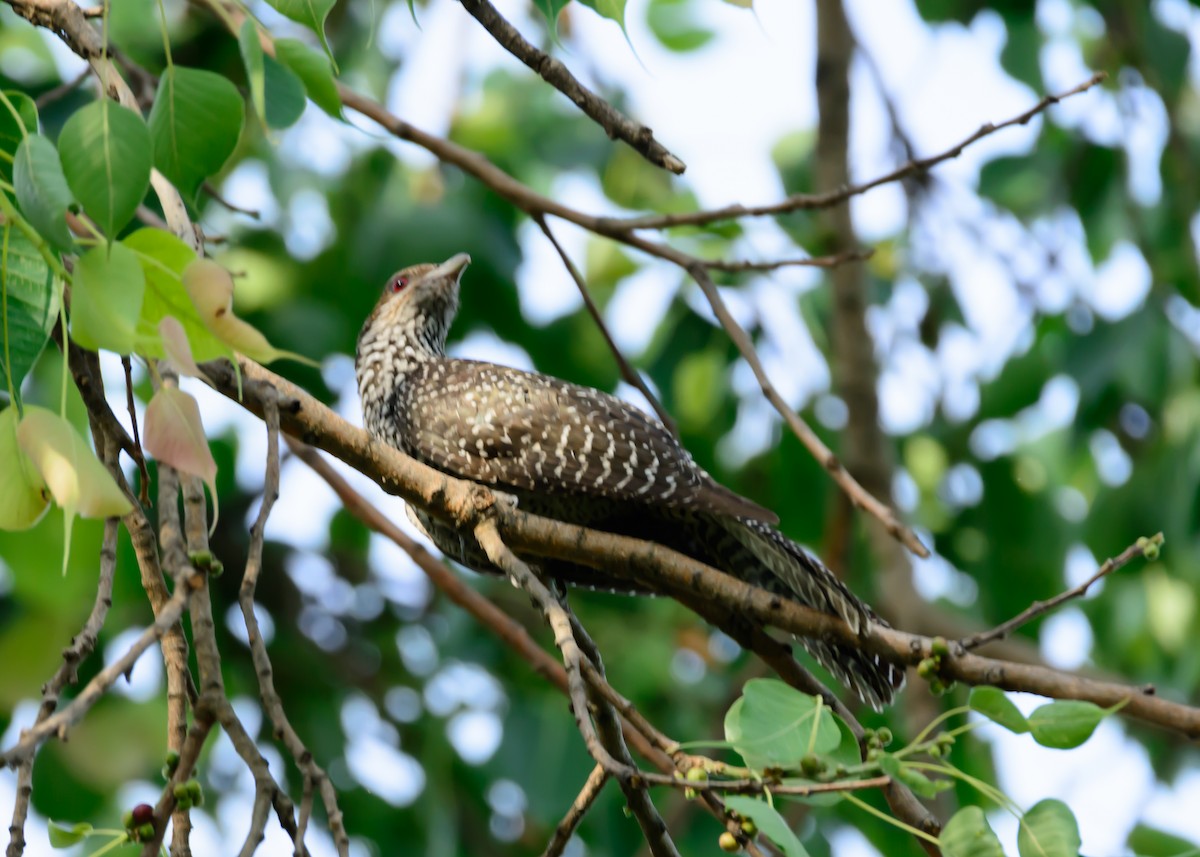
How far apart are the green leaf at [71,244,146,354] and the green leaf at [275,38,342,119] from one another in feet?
1.67

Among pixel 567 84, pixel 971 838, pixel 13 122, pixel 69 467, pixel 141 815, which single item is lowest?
pixel 141 815

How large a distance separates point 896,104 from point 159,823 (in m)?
5.38

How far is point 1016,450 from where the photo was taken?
8500mm

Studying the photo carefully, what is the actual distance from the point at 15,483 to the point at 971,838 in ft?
4.43

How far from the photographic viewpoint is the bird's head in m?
4.87

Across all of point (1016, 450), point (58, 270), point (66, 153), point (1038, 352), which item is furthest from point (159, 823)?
point (1016, 450)

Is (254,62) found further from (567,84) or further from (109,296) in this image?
(567,84)

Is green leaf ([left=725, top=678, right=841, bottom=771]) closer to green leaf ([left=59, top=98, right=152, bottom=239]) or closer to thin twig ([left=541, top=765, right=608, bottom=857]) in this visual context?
thin twig ([left=541, top=765, right=608, bottom=857])

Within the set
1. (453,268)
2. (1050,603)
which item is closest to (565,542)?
(1050,603)

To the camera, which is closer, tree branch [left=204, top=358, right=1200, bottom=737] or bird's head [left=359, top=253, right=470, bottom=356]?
tree branch [left=204, top=358, right=1200, bottom=737]

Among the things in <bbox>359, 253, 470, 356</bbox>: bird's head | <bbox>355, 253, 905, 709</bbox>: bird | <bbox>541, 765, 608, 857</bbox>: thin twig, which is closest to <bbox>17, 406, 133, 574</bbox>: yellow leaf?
<bbox>541, 765, 608, 857</bbox>: thin twig

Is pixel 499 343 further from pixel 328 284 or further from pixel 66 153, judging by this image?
pixel 66 153

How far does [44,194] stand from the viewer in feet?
5.45

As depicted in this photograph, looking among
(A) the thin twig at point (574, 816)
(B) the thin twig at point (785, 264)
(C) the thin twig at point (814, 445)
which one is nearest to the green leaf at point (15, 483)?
(A) the thin twig at point (574, 816)
